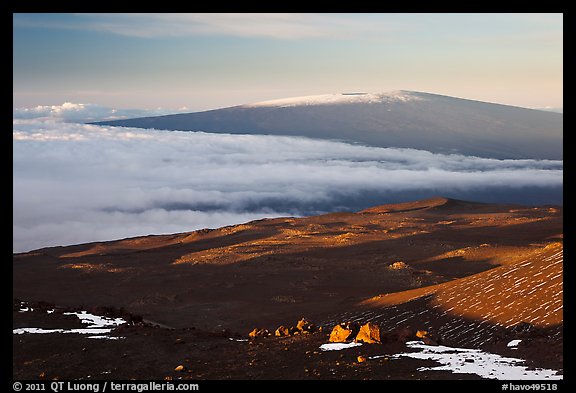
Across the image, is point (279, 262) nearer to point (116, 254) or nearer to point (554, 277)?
point (116, 254)

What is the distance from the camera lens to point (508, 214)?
1939 inches

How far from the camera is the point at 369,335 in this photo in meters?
12.7

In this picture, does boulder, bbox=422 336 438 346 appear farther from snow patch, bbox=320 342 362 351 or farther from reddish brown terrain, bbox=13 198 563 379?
snow patch, bbox=320 342 362 351

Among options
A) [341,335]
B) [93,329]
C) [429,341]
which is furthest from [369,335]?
[93,329]

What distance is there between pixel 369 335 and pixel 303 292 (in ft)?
45.4

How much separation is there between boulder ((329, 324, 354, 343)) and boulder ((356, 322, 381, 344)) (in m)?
0.20

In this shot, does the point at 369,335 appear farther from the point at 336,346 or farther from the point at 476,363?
the point at 476,363

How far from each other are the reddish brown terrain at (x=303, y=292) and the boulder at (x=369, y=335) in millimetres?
180

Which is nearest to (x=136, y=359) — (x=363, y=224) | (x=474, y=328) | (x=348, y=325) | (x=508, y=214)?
(x=348, y=325)

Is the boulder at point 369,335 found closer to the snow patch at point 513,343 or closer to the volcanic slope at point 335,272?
the volcanic slope at point 335,272

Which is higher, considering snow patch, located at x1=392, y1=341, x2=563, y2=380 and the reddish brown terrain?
snow patch, located at x1=392, y1=341, x2=563, y2=380

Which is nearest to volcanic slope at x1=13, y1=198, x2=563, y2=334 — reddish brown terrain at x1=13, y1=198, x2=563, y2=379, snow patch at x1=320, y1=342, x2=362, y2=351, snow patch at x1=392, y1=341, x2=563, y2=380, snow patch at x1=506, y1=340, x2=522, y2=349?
reddish brown terrain at x1=13, y1=198, x2=563, y2=379

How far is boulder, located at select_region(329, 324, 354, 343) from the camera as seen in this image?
12984 millimetres

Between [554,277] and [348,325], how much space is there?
546 cm
